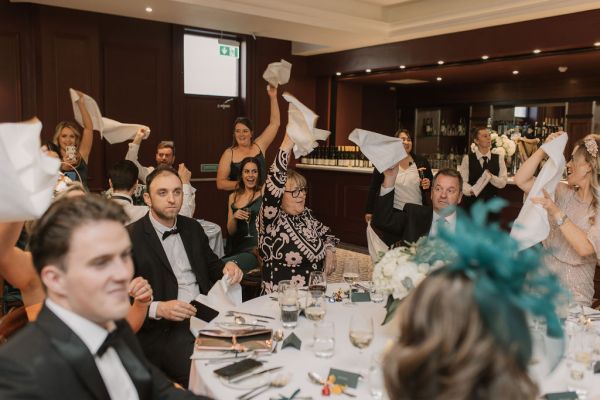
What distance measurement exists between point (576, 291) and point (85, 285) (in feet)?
9.10

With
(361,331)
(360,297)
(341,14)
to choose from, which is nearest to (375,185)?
(360,297)

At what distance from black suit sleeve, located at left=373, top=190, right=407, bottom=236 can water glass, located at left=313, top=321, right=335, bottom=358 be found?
1.56m

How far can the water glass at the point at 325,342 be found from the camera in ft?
6.57

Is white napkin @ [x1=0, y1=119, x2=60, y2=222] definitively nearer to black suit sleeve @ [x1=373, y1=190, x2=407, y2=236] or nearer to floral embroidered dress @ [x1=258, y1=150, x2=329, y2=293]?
floral embroidered dress @ [x1=258, y1=150, x2=329, y2=293]

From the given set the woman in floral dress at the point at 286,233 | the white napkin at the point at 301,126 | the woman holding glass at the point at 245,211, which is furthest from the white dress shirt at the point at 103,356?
the woman holding glass at the point at 245,211

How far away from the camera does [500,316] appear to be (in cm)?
90

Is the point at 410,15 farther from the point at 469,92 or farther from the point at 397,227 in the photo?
the point at 397,227

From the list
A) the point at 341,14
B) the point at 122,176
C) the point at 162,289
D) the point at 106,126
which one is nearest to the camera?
the point at 162,289

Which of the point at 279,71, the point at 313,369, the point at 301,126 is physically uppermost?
the point at 279,71

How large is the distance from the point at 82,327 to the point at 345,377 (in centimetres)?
85

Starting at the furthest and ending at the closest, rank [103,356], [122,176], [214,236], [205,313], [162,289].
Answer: [214,236]
[122,176]
[205,313]
[162,289]
[103,356]

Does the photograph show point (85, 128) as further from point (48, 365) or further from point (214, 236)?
point (48, 365)

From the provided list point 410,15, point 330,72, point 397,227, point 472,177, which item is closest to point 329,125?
point 330,72

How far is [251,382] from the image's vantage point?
1.77m
